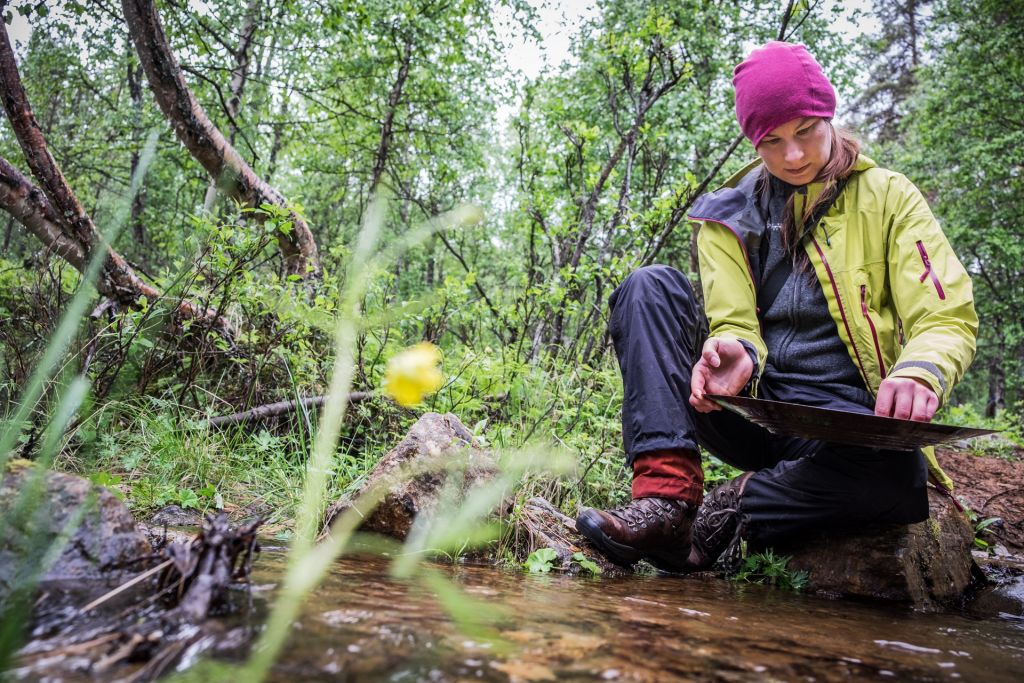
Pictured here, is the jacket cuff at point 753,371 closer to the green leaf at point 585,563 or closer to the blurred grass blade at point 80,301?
the green leaf at point 585,563

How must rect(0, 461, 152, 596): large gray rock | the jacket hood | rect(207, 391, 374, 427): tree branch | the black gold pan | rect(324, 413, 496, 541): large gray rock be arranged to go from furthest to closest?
rect(207, 391, 374, 427): tree branch → the jacket hood → rect(324, 413, 496, 541): large gray rock → the black gold pan → rect(0, 461, 152, 596): large gray rock

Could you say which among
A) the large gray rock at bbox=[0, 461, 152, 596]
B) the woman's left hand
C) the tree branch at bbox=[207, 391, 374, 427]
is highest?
the woman's left hand

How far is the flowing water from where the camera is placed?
737 millimetres

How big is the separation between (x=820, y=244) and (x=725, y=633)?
5.46 feet

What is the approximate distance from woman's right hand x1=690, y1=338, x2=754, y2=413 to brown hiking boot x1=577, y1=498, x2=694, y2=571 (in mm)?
385

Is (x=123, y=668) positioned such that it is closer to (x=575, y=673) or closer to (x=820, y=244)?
(x=575, y=673)

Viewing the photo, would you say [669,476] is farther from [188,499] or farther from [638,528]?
[188,499]

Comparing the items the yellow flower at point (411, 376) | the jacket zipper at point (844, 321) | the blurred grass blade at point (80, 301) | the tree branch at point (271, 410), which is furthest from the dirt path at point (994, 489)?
the blurred grass blade at point (80, 301)

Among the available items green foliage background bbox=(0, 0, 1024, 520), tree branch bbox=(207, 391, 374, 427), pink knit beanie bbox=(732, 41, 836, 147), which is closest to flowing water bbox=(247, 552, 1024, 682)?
green foliage background bbox=(0, 0, 1024, 520)

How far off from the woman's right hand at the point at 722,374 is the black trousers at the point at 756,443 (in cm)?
12

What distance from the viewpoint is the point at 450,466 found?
7.09ft

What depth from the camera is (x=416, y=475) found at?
207cm

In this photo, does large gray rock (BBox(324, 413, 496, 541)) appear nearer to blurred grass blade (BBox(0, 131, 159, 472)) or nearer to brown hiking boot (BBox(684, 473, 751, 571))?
brown hiking boot (BBox(684, 473, 751, 571))

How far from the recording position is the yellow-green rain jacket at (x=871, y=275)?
188 cm
